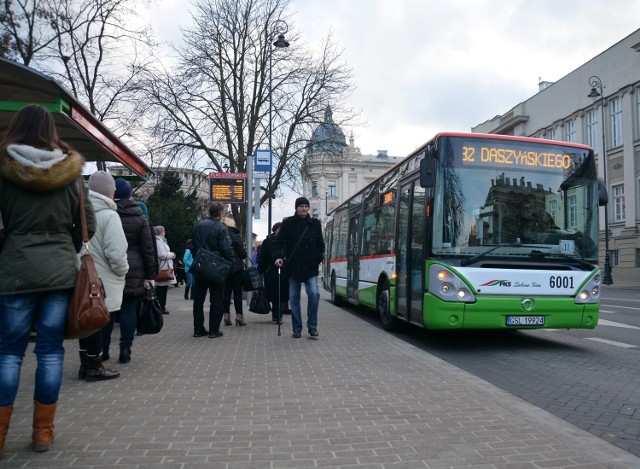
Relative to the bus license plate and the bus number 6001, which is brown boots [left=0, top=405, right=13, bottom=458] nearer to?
the bus license plate

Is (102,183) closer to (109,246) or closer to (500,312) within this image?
(109,246)

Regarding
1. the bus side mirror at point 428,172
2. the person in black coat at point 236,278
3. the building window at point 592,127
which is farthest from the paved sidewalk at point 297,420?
the building window at point 592,127

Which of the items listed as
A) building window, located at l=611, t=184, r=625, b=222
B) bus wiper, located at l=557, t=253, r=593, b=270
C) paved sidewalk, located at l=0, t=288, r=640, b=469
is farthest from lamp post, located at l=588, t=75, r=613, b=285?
paved sidewalk, located at l=0, t=288, r=640, b=469

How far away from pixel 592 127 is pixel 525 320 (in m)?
42.9

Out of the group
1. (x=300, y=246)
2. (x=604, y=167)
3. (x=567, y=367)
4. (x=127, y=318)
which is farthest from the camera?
(x=604, y=167)

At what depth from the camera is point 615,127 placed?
4253 cm

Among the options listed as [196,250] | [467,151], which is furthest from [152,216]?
[467,151]

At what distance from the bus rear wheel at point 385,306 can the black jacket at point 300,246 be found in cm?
211

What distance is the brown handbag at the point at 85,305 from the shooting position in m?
3.71

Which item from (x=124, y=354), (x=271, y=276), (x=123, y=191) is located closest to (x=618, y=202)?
(x=271, y=276)

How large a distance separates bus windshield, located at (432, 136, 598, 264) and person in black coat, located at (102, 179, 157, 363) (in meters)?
3.77

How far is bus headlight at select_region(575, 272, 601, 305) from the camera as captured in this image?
27.3 feet

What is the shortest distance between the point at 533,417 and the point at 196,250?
5.76m

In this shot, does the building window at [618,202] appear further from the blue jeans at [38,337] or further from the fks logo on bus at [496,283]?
the blue jeans at [38,337]
